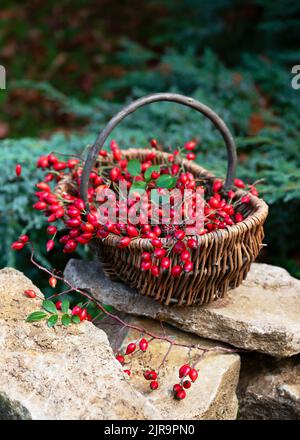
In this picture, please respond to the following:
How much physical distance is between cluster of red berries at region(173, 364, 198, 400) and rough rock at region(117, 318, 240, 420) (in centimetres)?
2

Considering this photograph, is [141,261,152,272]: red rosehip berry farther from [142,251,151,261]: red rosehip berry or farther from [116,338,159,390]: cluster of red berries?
[116,338,159,390]: cluster of red berries

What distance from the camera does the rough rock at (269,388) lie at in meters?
1.85

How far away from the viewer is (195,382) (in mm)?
1749

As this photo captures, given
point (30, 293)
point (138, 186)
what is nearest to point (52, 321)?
point (30, 293)

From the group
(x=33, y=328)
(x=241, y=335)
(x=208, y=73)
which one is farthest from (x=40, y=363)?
(x=208, y=73)

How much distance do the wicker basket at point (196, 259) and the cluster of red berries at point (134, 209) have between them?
31mm

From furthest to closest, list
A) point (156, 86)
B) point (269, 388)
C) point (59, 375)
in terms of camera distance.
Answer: point (156, 86) < point (269, 388) < point (59, 375)

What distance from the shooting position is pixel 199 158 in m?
2.67

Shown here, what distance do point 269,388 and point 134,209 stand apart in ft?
2.20

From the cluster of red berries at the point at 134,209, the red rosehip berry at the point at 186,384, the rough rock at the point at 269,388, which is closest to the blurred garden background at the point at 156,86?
the cluster of red berries at the point at 134,209

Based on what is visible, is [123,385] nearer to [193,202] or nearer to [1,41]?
[193,202]

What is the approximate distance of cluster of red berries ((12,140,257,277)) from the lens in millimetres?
1697

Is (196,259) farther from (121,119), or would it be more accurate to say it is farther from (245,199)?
(121,119)

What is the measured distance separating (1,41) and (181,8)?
149 centimetres
